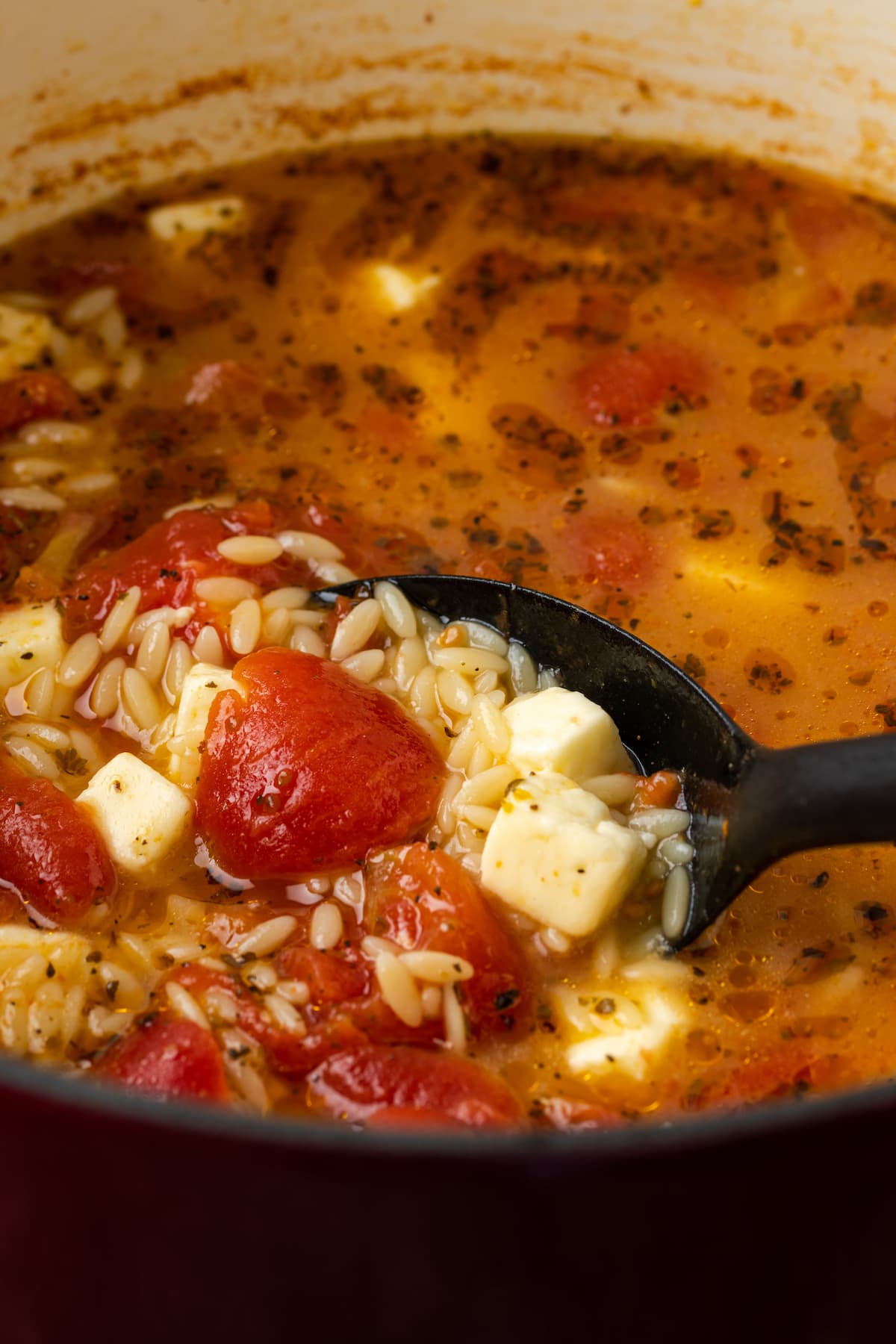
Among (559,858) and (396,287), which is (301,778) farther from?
(396,287)

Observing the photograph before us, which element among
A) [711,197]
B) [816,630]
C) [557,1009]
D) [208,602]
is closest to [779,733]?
[816,630]

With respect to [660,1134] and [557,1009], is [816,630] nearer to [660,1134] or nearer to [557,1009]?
[557,1009]

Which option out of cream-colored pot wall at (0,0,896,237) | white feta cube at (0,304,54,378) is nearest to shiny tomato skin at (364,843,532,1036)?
white feta cube at (0,304,54,378)

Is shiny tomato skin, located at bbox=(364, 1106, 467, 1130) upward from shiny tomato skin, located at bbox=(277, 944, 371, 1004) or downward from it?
downward

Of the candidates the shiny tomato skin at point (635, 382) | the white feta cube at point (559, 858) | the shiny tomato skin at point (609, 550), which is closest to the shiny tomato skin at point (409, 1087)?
the white feta cube at point (559, 858)

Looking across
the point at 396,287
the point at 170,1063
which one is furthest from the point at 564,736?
the point at 396,287

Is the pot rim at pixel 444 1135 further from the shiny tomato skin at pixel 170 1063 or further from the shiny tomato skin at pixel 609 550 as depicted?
the shiny tomato skin at pixel 609 550

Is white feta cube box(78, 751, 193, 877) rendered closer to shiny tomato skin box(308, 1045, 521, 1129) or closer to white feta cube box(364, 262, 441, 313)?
shiny tomato skin box(308, 1045, 521, 1129)
